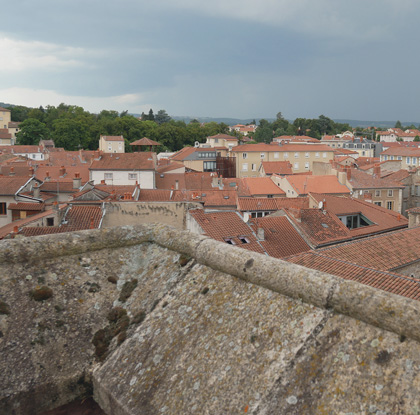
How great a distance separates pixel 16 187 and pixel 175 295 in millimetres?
38495

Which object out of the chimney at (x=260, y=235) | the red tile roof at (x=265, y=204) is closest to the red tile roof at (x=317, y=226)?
the chimney at (x=260, y=235)

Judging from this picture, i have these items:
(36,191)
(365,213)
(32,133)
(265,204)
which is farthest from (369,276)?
(32,133)

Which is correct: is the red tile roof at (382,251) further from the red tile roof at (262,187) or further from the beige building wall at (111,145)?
the beige building wall at (111,145)

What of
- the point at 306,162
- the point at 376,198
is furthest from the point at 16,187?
the point at 306,162

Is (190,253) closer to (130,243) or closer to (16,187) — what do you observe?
(130,243)

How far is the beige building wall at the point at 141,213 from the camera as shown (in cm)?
2992

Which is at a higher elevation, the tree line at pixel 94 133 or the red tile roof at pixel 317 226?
the tree line at pixel 94 133

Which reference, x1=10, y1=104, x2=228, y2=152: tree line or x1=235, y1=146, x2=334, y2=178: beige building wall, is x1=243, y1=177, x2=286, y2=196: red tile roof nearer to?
x1=235, y1=146, x2=334, y2=178: beige building wall

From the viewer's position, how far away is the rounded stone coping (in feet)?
14.2

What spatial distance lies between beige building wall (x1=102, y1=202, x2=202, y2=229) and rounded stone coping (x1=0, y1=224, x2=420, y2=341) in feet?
74.0

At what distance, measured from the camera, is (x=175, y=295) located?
20.0ft

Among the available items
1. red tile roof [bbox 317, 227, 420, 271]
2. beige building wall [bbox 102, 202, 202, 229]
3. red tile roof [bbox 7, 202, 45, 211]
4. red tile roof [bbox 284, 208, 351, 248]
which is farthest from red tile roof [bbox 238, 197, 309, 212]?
red tile roof [bbox 7, 202, 45, 211]

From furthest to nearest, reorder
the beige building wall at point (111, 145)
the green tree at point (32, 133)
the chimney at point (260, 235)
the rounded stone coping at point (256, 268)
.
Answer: the green tree at point (32, 133)
the beige building wall at point (111, 145)
the chimney at point (260, 235)
the rounded stone coping at point (256, 268)

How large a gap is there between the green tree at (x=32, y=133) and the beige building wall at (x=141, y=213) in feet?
388
